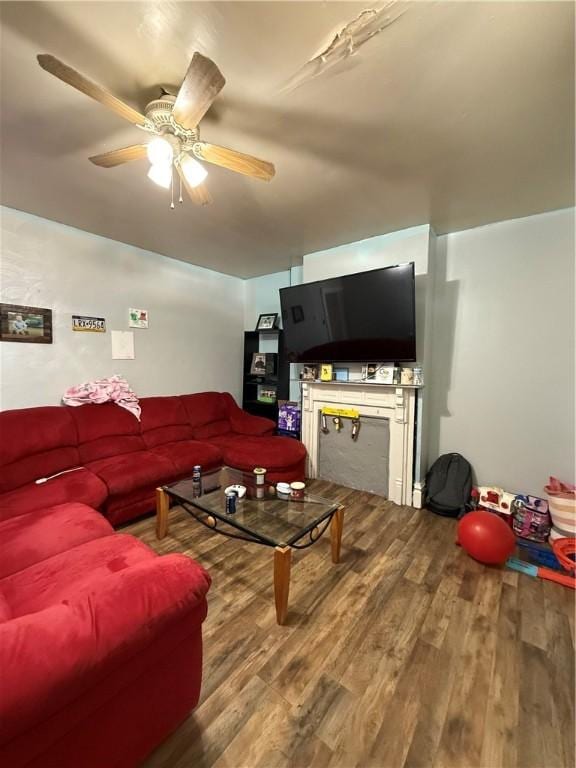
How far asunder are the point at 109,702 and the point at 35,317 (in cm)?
283

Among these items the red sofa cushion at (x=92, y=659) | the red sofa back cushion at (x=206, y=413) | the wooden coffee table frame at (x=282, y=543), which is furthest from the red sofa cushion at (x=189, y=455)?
the red sofa cushion at (x=92, y=659)

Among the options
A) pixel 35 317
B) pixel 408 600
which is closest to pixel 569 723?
pixel 408 600

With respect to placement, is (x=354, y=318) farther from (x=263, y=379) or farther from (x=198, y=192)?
(x=263, y=379)

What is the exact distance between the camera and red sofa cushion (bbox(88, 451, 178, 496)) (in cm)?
226

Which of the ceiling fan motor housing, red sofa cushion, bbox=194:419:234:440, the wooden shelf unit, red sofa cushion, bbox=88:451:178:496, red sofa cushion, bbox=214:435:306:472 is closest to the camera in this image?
the ceiling fan motor housing

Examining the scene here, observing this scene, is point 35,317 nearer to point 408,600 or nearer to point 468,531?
point 408,600

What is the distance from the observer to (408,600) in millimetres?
1662

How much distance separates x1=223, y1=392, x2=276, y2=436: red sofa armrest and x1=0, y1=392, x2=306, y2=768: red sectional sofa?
4.41 feet

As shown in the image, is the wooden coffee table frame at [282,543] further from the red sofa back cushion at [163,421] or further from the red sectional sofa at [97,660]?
the red sofa back cushion at [163,421]

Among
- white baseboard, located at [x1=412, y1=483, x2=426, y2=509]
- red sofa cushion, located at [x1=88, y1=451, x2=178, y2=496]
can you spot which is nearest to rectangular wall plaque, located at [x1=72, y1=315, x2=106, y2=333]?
red sofa cushion, located at [x1=88, y1=451, x2=178, y2=496]

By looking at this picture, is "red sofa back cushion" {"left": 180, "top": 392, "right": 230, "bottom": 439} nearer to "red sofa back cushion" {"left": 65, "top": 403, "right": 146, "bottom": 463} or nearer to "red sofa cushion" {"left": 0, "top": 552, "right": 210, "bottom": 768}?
"red sofa back cushion" {"left": 65, "top": 403, "right": 146, "bottom": 463}

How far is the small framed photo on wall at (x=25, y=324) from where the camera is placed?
2.46m

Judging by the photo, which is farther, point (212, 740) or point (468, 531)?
point (468, 531)

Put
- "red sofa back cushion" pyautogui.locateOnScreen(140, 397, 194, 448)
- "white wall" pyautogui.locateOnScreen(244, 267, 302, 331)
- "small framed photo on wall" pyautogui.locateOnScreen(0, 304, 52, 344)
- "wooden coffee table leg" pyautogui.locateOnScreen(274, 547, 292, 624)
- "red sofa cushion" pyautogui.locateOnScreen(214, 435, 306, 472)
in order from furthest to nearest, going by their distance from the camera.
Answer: "white wall" pyautogui.locateOnScreen(244, 267, 302, 331), "red sofa back cushion" pyautogui.locateOnScreen(140, 397, 194, 448), "red sofa cushion" pyautogui.locateOnScreen(214, 435, 306, 472), "small framed photo on wall" pyautogui.locateOnScreen(0, 304, 52, 344), "wooden coffee table leg" pyautogui.locateOnScreen(274, 547, 292, 624)
